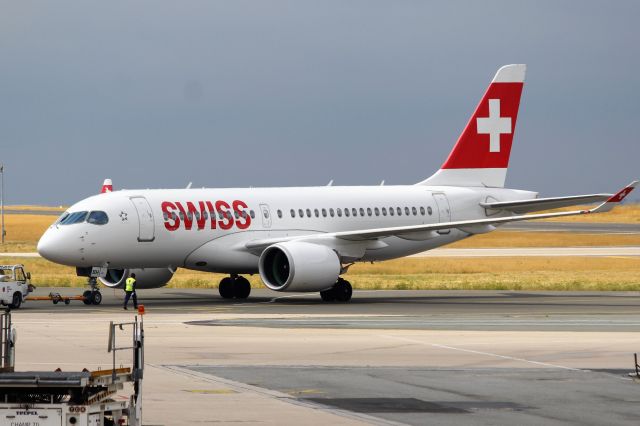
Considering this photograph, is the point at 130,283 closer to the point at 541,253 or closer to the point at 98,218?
the point at 98,218

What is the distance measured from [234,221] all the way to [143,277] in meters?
5.21

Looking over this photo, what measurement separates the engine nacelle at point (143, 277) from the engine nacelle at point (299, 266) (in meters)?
5.82

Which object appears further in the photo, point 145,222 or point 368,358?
point 145,222

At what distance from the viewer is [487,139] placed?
5959 centimetres

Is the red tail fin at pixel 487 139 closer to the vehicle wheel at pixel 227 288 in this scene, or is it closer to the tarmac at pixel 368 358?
the tarmac at pixel 368 358

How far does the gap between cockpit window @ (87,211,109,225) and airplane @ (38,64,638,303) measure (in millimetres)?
35

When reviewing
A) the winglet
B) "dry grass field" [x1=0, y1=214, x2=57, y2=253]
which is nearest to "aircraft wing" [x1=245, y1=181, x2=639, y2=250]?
the winglet

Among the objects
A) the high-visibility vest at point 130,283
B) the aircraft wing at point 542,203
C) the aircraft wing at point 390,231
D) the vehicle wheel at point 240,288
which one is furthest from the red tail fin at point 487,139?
the high-visibility vest at point 130,283

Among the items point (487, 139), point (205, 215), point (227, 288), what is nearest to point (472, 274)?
point (487, 139)

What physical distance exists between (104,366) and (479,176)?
34404 millimetres

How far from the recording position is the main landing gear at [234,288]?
53500 mm

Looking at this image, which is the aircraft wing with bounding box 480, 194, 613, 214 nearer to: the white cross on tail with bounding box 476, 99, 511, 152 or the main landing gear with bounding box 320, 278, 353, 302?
the white cross on tail with bounding box 476, 99, 511, 152

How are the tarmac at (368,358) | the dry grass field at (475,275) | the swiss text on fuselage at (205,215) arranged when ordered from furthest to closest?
1. the dry grass field at (475,275)
2. the swiss text on fuselage at (205,215)
3. the tarmac at (368,358)

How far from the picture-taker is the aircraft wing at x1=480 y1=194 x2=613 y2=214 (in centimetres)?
5241
